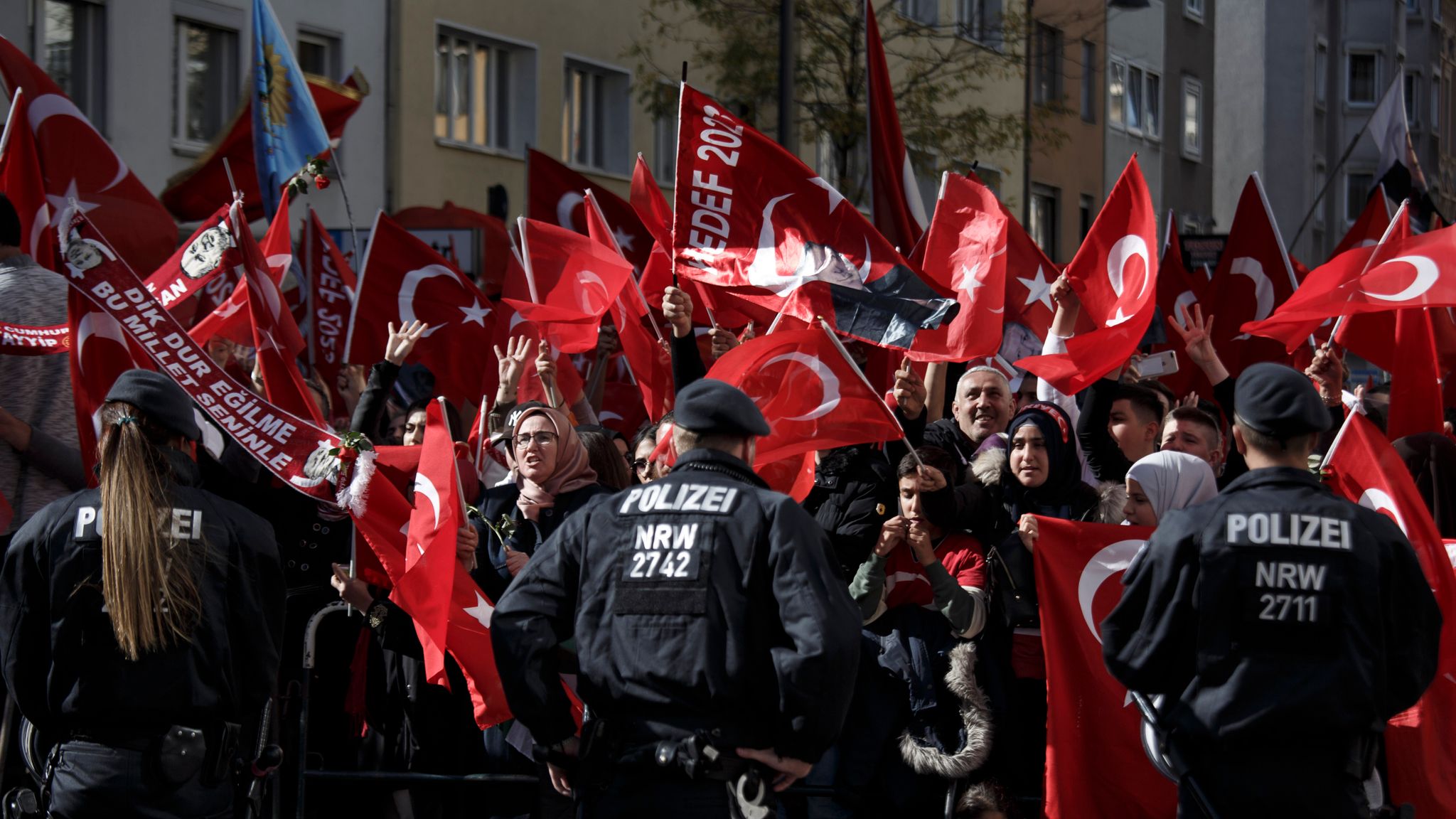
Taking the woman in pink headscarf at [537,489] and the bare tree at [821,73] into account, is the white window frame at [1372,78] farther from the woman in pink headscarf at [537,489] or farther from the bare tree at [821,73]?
the woman in pink headscarf at [537,489]

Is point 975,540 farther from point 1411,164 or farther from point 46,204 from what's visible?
point 1411,164

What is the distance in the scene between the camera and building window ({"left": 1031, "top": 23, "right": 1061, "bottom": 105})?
3291cm

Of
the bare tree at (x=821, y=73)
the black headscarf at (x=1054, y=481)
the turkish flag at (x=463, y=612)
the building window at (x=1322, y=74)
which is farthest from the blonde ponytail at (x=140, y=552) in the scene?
the building window at (x=1322, y=74)

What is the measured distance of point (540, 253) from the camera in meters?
9.29

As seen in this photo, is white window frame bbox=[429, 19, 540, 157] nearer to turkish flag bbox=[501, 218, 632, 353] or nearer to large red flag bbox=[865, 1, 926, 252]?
large red flag bbox=[865, 1, 926, 252]

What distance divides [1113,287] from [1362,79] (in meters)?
46.6

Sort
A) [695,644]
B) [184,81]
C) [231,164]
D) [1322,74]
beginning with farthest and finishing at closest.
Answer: [1322,74] → [184,81] → [231,164] → [695,644]

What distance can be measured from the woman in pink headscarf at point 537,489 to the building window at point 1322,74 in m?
43.0

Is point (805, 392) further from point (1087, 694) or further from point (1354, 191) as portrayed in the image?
point (1354, 191)

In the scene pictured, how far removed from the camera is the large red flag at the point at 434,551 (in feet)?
20.2

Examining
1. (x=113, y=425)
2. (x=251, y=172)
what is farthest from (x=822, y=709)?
(x=251, y=172)

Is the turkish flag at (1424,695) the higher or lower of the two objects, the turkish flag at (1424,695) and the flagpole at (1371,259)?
the lower

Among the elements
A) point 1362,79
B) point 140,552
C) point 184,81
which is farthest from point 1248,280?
point 1362,79

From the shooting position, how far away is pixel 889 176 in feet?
32.4
